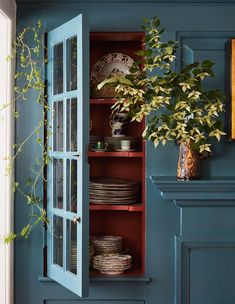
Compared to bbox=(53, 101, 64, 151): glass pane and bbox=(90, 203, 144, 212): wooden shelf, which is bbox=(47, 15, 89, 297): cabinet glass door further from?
bbox=(90, 203, 144, 212): wooden shelf

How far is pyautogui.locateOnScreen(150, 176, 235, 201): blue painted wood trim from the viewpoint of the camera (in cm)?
324

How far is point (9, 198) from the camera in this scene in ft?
11.1

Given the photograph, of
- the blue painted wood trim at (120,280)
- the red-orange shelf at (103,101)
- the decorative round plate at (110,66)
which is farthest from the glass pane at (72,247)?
the decorative round plate at (110,66)

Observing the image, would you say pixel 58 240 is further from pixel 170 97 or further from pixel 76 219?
pixel 170 97

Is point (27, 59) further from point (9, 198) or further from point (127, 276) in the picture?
point (127, 276)

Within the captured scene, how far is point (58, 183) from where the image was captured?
337cm

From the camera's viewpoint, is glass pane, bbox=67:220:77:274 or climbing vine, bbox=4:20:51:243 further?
climbing vine, bbox=4:20:51:243

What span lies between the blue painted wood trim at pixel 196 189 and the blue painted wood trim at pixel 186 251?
27 cm

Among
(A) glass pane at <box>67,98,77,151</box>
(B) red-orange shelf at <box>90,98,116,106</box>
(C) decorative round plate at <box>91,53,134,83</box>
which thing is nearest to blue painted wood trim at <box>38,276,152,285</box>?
(A) glass pane at <box>67,98,77,151</box>

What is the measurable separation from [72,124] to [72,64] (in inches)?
14.1

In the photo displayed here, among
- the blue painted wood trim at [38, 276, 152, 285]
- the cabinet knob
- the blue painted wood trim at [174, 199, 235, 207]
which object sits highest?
the blue painted wood trim at [174, 199, 235, 207]

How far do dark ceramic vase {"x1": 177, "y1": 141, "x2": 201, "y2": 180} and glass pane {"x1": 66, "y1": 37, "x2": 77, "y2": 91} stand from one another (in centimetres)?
76

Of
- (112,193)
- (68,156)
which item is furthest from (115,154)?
(68,156)

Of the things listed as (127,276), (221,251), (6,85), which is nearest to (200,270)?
(221,251)
